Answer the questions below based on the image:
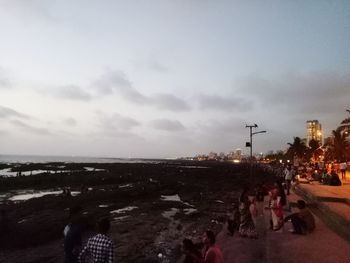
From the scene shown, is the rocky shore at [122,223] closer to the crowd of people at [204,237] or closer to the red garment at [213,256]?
the crowd of people at [204,237]

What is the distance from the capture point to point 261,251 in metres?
10.3

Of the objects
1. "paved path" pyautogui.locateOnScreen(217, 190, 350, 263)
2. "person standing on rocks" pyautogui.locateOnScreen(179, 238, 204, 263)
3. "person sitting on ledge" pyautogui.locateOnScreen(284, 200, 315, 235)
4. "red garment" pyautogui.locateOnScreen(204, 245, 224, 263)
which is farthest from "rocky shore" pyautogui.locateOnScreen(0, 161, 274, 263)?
"person sitting on ledge" pyautogui.locateOnScreen(284, 200, 315, 235)

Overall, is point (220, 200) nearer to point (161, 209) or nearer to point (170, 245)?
point (161, 209)

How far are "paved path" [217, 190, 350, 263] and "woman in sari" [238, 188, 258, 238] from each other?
0.73 feet

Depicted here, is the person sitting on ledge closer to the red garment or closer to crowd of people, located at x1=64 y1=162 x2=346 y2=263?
crowd of people, located at x1=64 y1=162 x2=346 y2=263

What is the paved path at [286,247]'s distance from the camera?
30.3ft

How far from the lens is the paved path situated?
9250 mm

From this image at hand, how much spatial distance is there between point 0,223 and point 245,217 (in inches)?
541

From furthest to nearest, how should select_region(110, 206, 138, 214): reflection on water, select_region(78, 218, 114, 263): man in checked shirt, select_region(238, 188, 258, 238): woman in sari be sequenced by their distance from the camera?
select_region(110, 206, 138, 214): reflection on water → select_region(238, 188, 258, 238): woman in sari → select_region(78, 218, 114, 263): man in checked shirt

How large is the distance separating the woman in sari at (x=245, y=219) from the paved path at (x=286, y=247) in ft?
0.73

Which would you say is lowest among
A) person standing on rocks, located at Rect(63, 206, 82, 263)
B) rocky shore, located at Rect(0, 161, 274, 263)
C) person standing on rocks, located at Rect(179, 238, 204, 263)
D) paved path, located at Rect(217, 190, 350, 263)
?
rocky shore, located at Rect(0, 161, 274, 263)

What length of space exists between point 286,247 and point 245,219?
6.26ft

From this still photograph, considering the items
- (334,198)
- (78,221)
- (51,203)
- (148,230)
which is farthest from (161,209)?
(78,221)

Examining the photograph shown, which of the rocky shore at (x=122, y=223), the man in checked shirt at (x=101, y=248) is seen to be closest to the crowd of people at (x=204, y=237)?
the man in checked shirt at (x=101, y=248)
